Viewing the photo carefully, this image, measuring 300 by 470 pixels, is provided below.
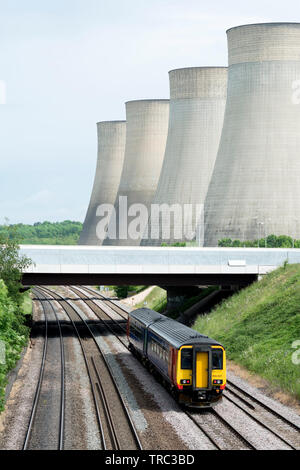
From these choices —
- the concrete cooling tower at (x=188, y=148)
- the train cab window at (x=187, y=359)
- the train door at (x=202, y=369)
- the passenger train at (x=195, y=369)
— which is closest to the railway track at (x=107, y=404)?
the passenger train at (x=195, y=369)

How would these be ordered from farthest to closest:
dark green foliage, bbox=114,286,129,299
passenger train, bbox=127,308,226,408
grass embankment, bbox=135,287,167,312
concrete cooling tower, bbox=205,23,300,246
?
dark green foliage, bbox=114,286,129,299 → grass embankment, bbox=135,287,167,312 → concrete cooling tower, bbox=205,23,300,246 → passenger train, bbox=127,308,226,408

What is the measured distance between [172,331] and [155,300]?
117 ft

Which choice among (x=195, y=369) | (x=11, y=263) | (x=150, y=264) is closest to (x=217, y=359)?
(x=195, y=369)

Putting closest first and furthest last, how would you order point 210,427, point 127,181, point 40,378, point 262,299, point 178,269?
point 210,427 → point 40,378 → point 262,299 → point 178,269 → point 127,181

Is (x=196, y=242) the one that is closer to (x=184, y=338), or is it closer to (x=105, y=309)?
(x=105, y=309)

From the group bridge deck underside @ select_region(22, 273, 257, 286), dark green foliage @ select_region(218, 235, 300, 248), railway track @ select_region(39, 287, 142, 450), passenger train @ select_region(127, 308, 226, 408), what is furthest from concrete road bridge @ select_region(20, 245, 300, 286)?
passenger train @ select_region(127, 308, 226, 408)

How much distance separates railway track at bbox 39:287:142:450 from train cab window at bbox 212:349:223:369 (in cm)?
318

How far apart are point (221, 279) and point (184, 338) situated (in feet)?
65.1

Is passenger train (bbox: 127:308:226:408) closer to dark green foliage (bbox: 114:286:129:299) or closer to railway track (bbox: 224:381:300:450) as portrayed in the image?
railway track (bbox: 224:381:300:450)

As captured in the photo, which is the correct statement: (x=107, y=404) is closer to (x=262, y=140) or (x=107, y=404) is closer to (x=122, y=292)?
(x=262, y=140)

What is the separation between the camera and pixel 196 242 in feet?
219

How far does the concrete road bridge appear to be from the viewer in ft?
131

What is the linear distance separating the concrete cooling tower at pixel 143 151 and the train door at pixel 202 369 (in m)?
Result: 60.8
